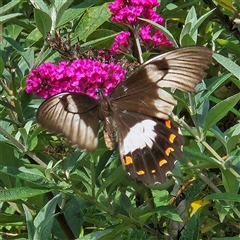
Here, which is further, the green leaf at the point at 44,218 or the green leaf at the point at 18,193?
the green leaf at the point at 44,218

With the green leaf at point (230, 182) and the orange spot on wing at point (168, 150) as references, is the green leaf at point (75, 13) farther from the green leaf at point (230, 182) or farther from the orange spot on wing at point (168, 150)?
the green leaf at point (230, 182)

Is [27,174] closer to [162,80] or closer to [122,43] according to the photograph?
[162,80]

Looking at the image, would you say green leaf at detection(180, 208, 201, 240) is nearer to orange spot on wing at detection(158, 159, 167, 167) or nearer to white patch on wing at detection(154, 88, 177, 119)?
orange spot on wing at detection(158, 159, 167, 167)

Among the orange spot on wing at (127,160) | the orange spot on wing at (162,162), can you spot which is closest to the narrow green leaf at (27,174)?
the orange spot on wing at (127,160)

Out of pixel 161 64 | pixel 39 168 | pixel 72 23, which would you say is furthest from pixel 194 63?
pixel 72 23

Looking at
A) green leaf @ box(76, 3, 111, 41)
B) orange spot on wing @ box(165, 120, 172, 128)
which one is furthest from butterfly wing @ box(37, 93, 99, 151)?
green leaf @ box(76, 3, 111, 41)

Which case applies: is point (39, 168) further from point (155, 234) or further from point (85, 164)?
point (155, 234)

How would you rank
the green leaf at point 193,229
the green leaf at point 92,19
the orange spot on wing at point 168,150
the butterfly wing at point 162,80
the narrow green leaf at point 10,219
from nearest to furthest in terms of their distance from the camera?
the butterfly wing at point 162,80, the orange spot on wing at point 168,150, the green leaf at point 193,229, the narrow green leaf at point 10,219, the green leaf at point 92,19
